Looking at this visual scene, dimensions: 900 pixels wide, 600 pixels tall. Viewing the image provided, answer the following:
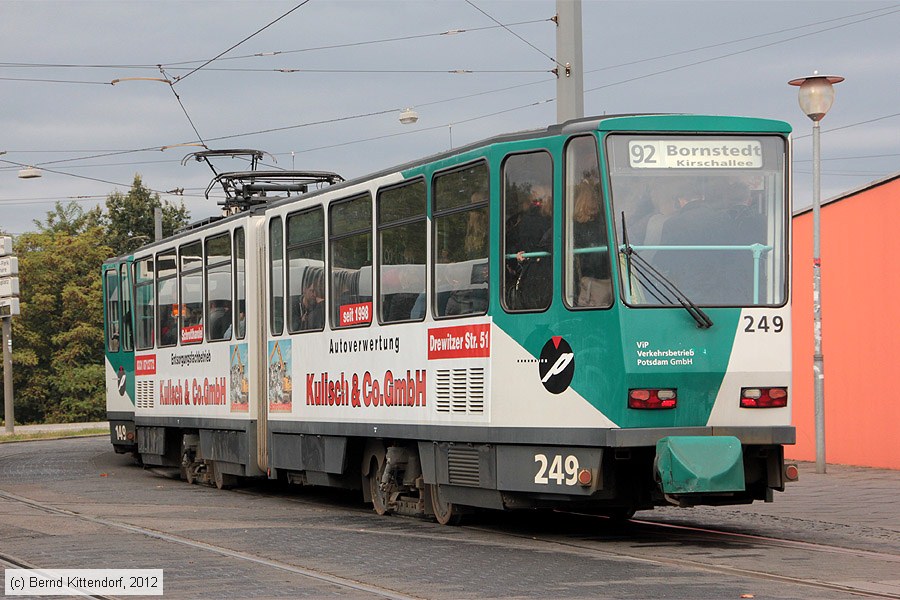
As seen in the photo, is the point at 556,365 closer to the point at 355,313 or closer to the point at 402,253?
the point at 402,253

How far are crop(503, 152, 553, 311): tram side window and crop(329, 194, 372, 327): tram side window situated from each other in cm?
260

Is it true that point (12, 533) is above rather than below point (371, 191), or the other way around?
below

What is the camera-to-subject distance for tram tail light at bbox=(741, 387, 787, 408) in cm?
1213

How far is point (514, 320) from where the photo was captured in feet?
41.4

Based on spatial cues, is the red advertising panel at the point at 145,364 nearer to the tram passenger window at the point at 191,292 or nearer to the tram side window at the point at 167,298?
the tram side window at the point at 167,298

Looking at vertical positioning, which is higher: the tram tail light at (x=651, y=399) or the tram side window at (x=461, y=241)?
the tram side window at (x=461, y=241)

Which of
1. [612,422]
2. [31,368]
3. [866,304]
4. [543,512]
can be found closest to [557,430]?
[612,422]

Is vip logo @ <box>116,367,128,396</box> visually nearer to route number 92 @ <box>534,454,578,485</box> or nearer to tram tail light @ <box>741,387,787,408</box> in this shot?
route number 92 @ <box>534,454,578,485</box>

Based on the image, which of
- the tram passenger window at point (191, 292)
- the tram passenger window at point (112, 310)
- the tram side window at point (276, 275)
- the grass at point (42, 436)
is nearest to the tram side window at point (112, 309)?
the tram passenger window at point (112, 310)

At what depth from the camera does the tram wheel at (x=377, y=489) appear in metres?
15.2

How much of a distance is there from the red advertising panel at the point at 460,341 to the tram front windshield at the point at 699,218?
150cm

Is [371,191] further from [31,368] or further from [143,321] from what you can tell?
[31,368]

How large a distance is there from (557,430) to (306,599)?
344cm

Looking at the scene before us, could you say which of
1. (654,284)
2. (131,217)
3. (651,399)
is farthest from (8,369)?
(131,217)
